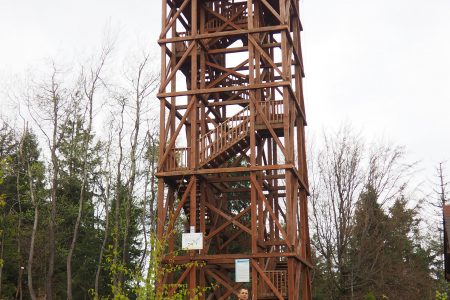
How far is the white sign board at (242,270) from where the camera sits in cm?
2097

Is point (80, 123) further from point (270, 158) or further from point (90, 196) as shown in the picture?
point (270, 158)

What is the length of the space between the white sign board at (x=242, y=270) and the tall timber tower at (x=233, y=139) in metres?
0.19

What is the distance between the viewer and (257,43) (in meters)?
23.2

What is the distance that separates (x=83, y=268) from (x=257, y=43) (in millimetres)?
20310

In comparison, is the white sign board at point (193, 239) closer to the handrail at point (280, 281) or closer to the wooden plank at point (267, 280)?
the wooden plank at point (267, 280)

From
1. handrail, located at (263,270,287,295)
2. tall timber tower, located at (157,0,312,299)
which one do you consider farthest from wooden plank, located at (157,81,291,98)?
handrail, located at (263,270,287,295)

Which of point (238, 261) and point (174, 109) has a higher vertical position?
point (174, 109)

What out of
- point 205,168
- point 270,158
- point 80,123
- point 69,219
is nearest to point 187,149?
point 205,168

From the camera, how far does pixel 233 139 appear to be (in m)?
22.6

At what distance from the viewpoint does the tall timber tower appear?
21609 mm

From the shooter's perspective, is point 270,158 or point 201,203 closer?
point 201,203

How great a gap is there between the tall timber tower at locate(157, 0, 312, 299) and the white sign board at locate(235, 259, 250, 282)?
7.4 inches

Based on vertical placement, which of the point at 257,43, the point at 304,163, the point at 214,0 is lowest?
the point at 304,163

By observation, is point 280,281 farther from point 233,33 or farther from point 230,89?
point 233,33
